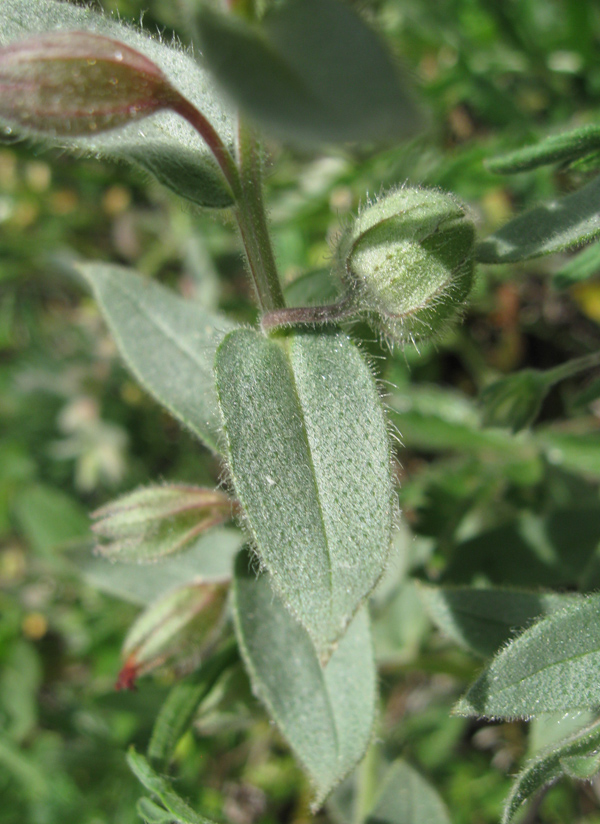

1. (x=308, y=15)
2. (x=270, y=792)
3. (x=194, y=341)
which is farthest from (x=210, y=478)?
(x=308, y=15)

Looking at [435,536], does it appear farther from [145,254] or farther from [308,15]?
[145,254]

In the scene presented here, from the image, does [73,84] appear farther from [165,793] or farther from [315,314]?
[165,793]

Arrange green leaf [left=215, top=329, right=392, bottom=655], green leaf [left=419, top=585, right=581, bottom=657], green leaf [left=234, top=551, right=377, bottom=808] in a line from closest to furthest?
1. green leaf [left=215, top=329, right=392, bottom=655]
2. green leaf [left=419, top=585, right=581, bottom=657]
3. green leaf [left=234, top=551, right=377, bottom=808]

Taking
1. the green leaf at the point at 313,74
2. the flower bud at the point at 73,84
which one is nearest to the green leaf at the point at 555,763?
the green leaf at the point at 313,74

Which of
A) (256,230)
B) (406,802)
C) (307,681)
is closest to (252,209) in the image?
(256,230)

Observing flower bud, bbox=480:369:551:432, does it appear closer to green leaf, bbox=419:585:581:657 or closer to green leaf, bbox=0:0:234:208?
green leaf, bbox=419:585:581:657

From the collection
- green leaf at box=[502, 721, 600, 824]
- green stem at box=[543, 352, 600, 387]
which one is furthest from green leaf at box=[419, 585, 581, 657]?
green stem at box=[543, 352, 600, 387]
